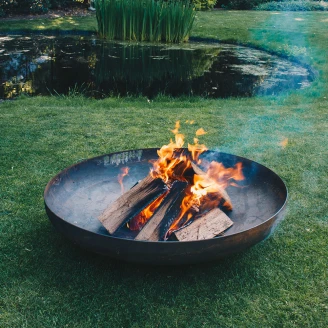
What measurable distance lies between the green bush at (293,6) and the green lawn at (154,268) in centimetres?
1852

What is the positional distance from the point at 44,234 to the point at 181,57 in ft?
28.8

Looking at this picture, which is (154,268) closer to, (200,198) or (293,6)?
(200,198)

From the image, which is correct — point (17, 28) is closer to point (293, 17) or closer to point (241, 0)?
point (293, 17)

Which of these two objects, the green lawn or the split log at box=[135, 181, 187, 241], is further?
the split log at box=[135, 181, 187, 241]

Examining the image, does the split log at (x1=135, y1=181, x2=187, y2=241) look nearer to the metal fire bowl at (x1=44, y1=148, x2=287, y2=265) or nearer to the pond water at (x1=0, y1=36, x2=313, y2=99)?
the metal fire bowl at (x1=44, y1=148, x2=287, y2=265)

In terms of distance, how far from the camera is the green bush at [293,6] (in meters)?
23.2

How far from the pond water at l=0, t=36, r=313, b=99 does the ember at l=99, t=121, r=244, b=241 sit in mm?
4877

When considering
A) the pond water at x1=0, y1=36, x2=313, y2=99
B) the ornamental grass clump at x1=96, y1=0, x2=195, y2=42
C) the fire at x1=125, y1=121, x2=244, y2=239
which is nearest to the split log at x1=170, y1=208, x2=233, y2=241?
the fire at x1=125, y1=121, x2=244, y2=239

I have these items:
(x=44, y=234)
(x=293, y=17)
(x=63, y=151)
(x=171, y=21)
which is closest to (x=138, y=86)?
(x=63, y=151)

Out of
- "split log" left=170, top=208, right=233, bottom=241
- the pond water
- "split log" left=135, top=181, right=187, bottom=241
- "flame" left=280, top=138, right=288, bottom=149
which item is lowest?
the pond water

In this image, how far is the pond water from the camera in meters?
8.14

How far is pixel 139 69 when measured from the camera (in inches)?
387

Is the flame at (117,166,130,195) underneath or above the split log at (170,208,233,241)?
underneath

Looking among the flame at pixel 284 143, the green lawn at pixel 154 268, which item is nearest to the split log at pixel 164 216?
the green lawn at pixel 154 268
